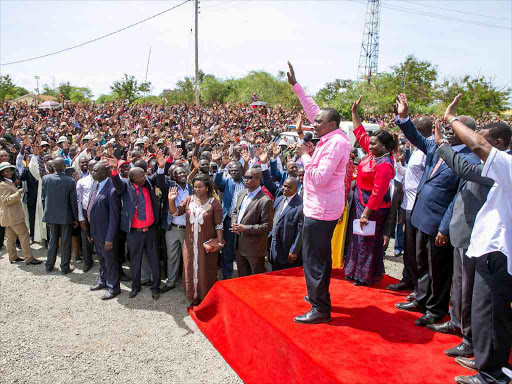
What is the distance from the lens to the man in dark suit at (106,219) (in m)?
5.20

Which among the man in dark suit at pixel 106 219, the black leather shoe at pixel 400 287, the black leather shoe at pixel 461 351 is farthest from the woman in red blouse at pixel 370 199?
the man in dark suit at pixel 106 219

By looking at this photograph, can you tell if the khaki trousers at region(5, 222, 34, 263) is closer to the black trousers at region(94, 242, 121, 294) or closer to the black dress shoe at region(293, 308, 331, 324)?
the black trousers at region(94, 242, 121, 294)

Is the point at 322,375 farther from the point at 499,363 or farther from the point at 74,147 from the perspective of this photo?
the point at 74,147

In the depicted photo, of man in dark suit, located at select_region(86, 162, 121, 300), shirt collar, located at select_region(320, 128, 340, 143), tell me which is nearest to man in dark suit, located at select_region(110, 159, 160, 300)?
man in dark suit, located at select_region(86, 162, 121, 300)

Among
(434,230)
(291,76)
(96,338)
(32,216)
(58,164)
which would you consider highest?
(291,76)

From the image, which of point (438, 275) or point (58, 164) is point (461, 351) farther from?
point (58, 164)

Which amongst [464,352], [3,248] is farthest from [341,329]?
[3,248]

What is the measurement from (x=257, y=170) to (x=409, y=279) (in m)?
2.10

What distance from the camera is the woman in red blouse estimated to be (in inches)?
145

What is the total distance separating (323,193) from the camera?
9.34ft

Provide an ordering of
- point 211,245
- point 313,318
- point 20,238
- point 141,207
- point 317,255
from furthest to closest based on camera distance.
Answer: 1. point 20,238
2. point 141,207
3. point 211,245
4. point 313,318
5. point 317,255

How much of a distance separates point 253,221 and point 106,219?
85.9 inches

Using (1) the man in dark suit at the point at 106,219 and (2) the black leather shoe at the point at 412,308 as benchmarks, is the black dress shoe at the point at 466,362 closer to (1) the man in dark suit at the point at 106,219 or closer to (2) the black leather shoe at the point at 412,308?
(2) the black leather shoe at the point at 412,308

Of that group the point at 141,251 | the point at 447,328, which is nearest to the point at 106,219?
the point at 141,251
